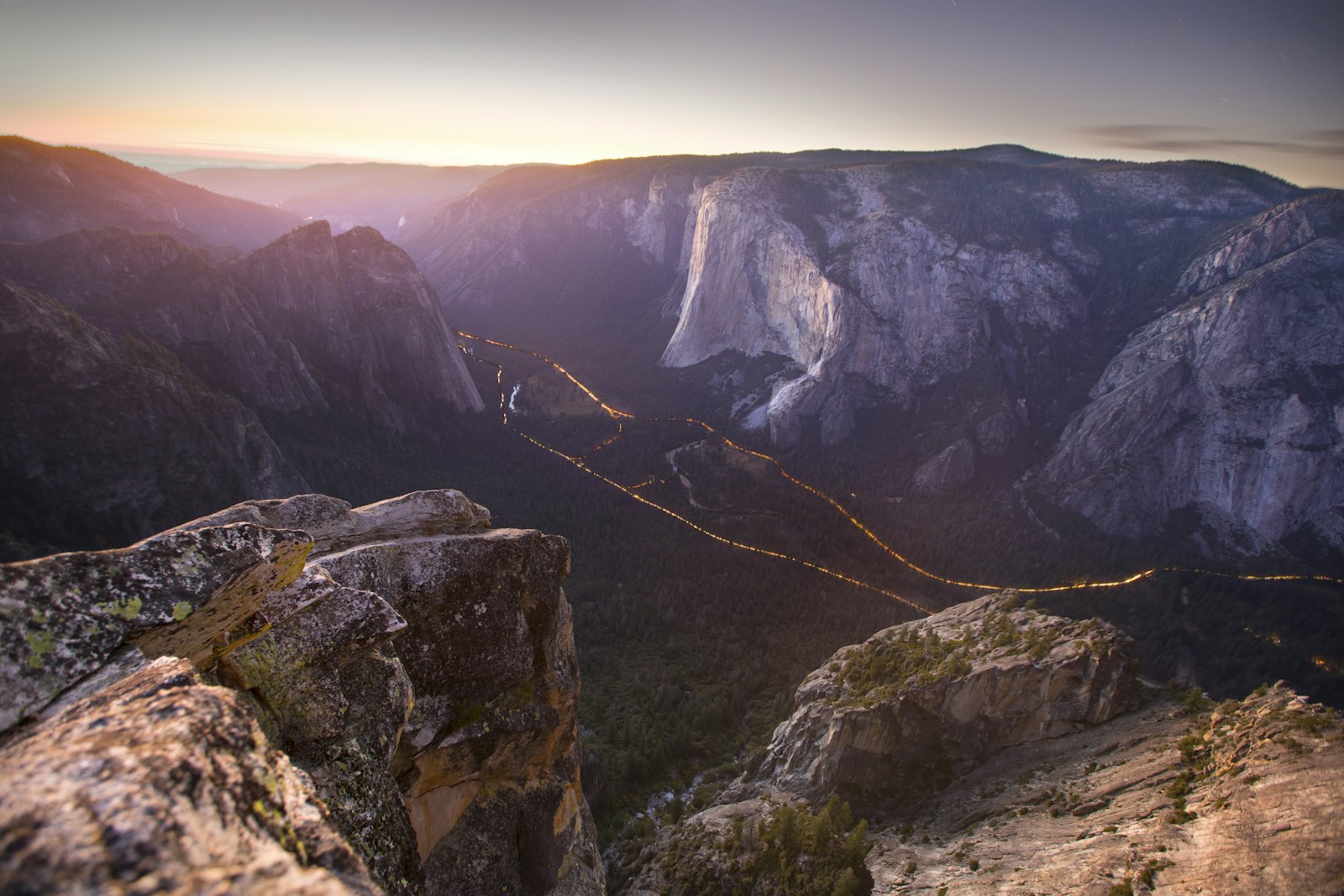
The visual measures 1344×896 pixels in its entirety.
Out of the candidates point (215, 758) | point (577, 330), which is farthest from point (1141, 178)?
point (215, 758)

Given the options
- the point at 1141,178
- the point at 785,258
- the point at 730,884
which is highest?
the point at 1141,178

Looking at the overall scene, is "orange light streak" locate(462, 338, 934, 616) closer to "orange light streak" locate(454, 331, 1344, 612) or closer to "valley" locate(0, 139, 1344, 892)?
"orange light streak" locate(454, 331, 1344, 612)

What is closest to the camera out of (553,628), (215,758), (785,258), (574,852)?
(215,758)

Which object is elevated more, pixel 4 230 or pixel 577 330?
pixel 4 230

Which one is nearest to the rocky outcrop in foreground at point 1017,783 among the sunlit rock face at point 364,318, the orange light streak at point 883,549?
the orange light streak at point 883,549

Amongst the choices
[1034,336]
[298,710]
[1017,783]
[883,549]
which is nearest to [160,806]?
[298,710]

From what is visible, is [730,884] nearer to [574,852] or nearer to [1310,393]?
[574,852]
